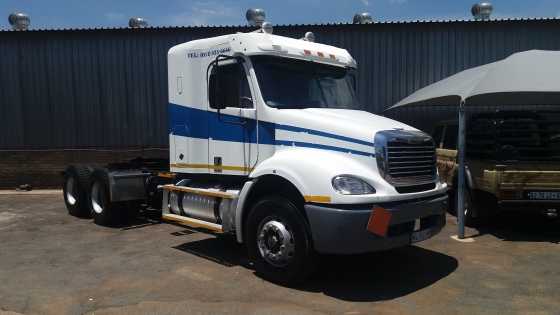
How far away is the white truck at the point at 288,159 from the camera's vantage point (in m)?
5.09

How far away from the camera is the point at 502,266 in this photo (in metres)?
6.23

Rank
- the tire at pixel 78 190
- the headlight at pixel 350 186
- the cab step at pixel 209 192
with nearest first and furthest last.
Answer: the headlight at pixel 350 186, the cab step at pixel 209 192, the tire at pixel 78 190

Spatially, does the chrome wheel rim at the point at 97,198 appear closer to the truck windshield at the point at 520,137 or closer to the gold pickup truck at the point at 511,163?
the gold pickup truck at the point at 511,163

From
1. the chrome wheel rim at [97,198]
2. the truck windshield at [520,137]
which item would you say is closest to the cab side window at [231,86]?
the chrome wheel rim at [97,198]

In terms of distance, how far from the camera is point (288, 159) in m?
5.56

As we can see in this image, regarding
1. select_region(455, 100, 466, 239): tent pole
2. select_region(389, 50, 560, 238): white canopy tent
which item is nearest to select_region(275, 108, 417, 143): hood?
select_region(455, 100, 466, 239): tent pole

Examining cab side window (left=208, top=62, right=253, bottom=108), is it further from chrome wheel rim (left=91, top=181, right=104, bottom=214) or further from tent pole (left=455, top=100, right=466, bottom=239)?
chrome wheel rim (left=91, top=181, right=104, bottom=214)

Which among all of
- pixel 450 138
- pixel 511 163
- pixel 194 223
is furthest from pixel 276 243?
pixel 450 138

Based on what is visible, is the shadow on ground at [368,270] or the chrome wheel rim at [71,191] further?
the chrome wheel rim at [71,191]

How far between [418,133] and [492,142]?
10.6ft

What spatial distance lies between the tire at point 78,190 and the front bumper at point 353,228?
21.5 ft

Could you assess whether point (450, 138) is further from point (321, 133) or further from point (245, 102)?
point (245, 102)

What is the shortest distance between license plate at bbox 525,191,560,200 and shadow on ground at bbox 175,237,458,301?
2.12m

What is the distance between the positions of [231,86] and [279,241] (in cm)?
228
